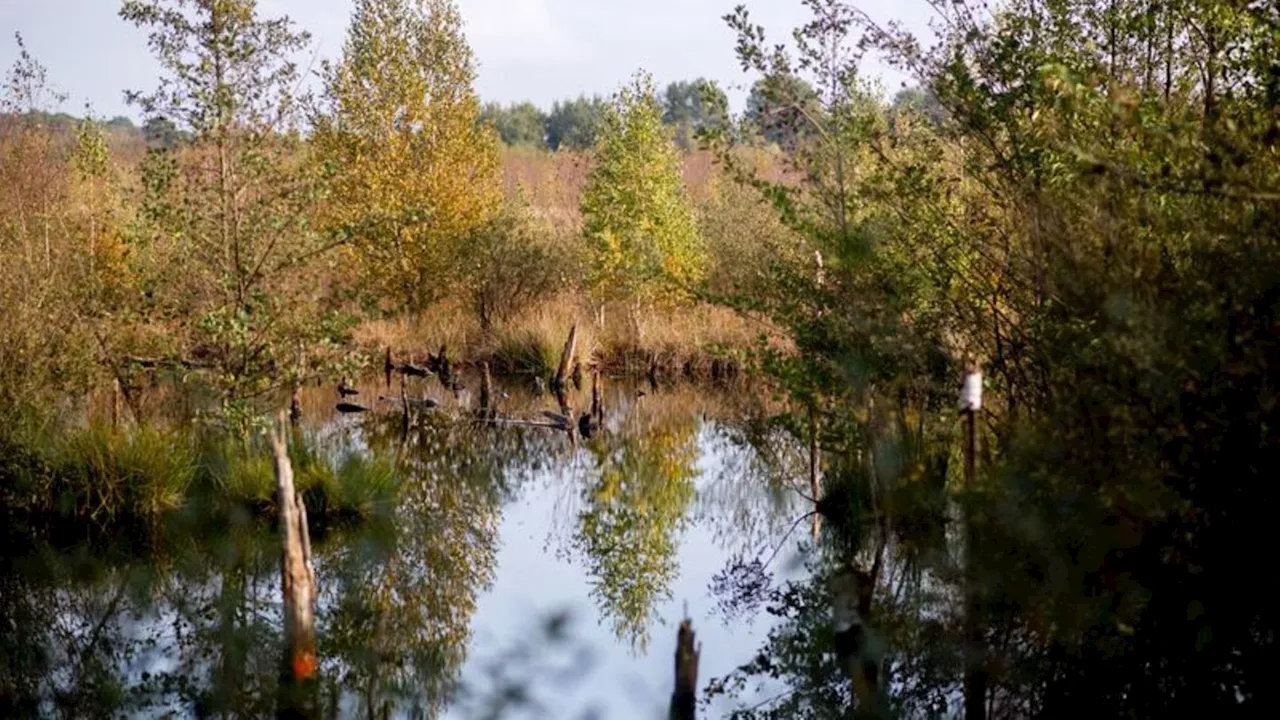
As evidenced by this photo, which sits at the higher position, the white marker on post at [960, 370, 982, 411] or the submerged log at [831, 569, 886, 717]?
the white marker on post at [960, 370, 982, 411]

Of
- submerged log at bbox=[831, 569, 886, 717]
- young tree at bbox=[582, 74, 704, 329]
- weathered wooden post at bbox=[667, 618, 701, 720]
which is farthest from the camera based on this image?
young tree at bbox=[582, 74, 704, 329]

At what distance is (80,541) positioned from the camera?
13820mm

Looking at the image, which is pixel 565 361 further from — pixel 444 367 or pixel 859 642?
pixel 859 642

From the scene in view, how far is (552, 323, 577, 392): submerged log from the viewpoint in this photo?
27.8 metres

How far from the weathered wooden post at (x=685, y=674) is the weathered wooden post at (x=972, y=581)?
5.51ft

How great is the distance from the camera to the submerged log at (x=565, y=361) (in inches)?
1096

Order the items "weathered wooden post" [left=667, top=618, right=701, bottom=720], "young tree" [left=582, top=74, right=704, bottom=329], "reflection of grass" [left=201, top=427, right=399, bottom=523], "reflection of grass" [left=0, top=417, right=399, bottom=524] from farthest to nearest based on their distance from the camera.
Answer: "young tree" [left=582, top=74, right=704, bottom=329], "reflection of grass" [left=201, top=427, right=399, bottom=523], "reflection of grass" [left=0, top=417, right=399, bottom=524], "weathered wooden post" [left=667, top=618, right=701, bottom=720]

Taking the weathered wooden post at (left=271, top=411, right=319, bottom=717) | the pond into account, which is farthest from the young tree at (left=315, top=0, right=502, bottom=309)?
the weathered wooden post at (left=271, top=411, right=319, bottom=717)

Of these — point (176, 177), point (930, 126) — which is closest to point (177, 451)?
point (176, 177)

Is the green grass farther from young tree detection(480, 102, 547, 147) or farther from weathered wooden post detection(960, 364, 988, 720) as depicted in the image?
young tree detection(480, 102, 547, 147)

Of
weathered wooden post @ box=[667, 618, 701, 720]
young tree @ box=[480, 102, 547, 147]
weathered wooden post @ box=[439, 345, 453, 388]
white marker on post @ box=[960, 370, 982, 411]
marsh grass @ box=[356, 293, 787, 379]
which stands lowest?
weathered wooden post @ box=[439, 345, 453, 388]

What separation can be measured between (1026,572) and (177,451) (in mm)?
9358

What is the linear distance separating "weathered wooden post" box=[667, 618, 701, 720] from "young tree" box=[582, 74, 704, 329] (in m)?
24.3

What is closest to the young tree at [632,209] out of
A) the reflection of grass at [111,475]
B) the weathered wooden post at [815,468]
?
the weathered wooden post at [815,468]
